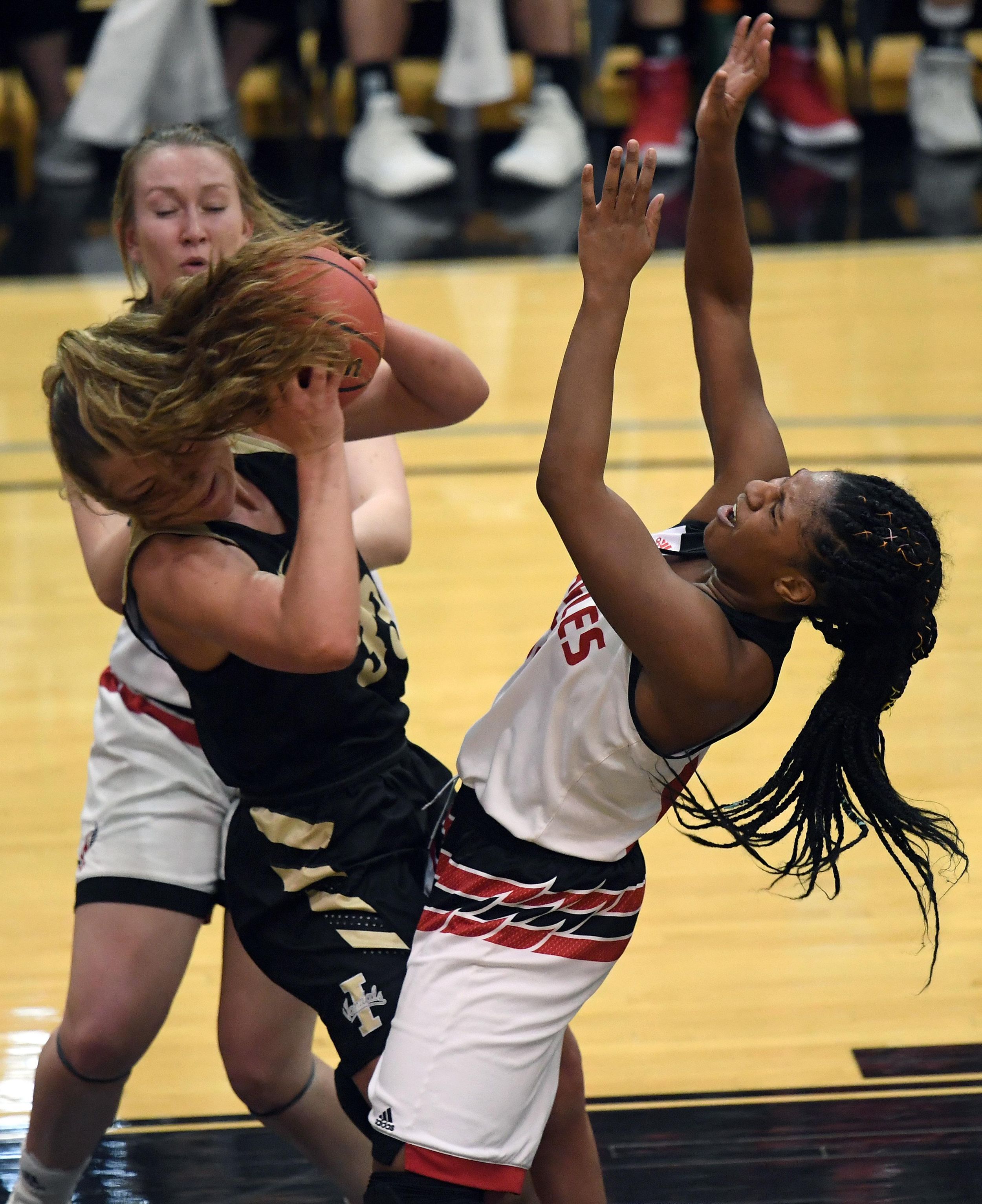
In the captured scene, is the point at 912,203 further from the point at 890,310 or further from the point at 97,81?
the point at 97,81

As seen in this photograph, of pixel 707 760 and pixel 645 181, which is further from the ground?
pixel 645 181

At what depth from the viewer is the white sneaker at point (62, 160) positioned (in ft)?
25.8

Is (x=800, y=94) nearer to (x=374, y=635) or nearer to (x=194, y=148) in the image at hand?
(x=194, y=148)

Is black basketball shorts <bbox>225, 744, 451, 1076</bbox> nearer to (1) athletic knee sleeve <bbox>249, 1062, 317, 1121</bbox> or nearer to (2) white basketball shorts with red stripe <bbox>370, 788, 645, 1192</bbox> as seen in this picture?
(2) white basketball shorts with red stripe <bbox>370, 788, 645, 1192</bbox>

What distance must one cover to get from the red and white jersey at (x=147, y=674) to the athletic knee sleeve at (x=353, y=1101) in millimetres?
603

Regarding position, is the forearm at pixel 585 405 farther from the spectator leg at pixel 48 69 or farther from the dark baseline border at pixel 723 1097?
the spectator leg at pixel 48 69

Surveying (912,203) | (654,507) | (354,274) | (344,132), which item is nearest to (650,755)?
(354,274)

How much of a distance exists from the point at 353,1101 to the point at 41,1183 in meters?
Answer: 0.61

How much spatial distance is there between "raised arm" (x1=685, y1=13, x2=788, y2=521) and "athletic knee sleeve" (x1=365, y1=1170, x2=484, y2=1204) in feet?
3.02

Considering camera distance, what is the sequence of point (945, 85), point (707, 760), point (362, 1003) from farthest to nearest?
point (945, 85) → point (707, 760) → point (362, 1003)

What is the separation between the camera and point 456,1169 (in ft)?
6.55

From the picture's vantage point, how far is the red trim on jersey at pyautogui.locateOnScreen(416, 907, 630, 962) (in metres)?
2.06

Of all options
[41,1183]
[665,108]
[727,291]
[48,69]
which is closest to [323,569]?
[727,291]

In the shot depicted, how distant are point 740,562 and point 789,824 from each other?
0.37 metres
